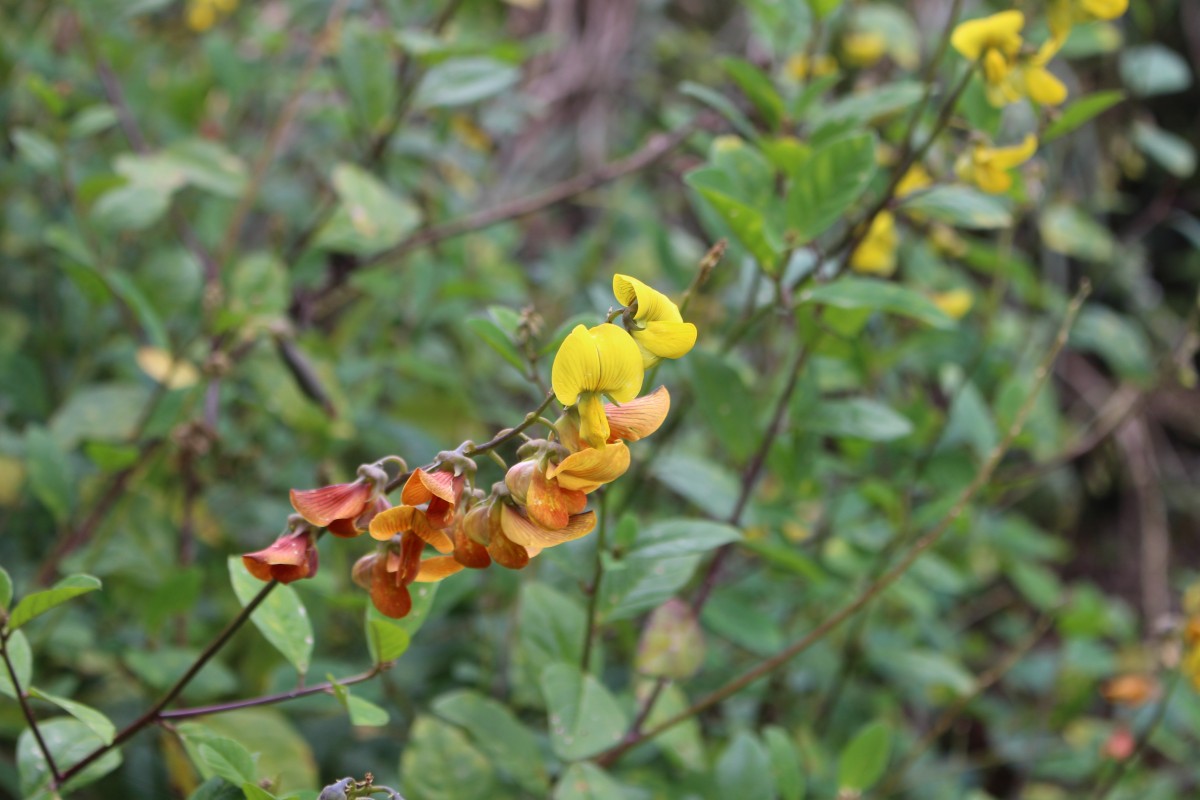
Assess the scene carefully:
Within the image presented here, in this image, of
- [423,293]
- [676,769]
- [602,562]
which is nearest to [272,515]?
[423,293]

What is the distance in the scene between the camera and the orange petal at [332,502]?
1.95ft

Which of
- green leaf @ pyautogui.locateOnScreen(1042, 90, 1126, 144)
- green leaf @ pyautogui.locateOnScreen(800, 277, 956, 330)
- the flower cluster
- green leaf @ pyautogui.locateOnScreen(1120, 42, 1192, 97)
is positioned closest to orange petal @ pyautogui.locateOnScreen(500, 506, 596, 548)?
the flower cluster

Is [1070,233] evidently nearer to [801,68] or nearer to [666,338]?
[801,68]

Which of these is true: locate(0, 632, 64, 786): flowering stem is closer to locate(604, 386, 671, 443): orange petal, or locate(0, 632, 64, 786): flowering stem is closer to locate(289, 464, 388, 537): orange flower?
locate(289, 464, 388, 537): orange flower

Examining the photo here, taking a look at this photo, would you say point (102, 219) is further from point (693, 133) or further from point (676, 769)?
point (676, 769)

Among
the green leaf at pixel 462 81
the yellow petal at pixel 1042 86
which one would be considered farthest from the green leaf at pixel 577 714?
the green leaf at pixel 462 81

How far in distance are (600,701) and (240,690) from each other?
0.55 meters

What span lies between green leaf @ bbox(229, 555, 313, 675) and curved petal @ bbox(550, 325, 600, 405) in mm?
279

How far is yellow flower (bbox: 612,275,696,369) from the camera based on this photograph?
575 mm

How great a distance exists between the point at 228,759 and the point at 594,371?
0.34 metres

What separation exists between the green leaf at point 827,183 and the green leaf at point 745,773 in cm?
45

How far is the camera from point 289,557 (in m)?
0.61

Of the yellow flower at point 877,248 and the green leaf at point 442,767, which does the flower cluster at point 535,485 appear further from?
the yellow flower at point 877,248

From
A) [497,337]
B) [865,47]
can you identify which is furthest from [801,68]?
[497,337]
